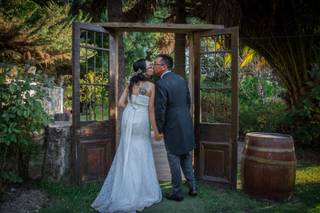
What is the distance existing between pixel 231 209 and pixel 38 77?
9.49 feet

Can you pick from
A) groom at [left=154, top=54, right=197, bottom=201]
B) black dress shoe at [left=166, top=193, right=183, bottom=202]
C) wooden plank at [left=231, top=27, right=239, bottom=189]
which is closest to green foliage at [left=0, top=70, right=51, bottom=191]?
groom at [left=154, top=54, right=197, bottom=201]

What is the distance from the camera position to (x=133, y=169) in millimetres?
4441

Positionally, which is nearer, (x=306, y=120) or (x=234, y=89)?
(x=234, y=89)

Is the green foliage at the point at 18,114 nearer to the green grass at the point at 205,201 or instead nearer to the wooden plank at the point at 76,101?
the wooden plank at the point at 76,101

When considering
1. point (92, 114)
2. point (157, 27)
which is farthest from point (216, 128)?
point (92, 114)

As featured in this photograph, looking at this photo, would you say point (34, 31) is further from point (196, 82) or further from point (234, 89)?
point (234, 89)

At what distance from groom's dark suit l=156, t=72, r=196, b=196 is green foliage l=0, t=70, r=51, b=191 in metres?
1.45

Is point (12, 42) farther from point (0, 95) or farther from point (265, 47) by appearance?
point (265, 47)

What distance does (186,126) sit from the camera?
4754 mm

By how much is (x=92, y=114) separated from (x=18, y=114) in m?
1.25

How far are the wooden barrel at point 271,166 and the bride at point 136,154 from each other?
1256mm

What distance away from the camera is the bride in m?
4.39

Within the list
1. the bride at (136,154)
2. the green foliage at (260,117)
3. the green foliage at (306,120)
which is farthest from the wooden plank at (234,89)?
the green foliage at (260,117)

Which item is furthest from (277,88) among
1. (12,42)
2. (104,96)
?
(104,96)
